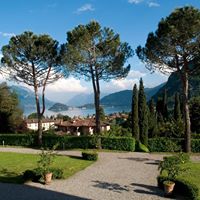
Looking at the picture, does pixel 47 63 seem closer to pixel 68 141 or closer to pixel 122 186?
pixel 68 141

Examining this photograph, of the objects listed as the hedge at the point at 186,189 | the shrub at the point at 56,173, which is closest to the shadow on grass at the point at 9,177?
the shrub at the point at 56,173

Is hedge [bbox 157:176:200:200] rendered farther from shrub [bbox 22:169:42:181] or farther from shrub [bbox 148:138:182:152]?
shrub [bbox 148:138:182:152]

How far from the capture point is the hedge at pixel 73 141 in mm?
29844

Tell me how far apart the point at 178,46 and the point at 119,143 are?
9.19 meters

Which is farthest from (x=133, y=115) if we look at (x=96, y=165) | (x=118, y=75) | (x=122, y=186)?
(x=122, y=186)

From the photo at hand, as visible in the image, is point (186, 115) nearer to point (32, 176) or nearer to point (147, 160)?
point (147, 160)

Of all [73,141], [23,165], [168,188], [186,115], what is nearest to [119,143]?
[73,141]

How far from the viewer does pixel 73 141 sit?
31.6 metres

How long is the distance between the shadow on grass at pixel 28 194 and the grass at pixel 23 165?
1339 millimetres

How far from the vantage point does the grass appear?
18.1 m

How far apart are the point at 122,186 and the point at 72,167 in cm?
569

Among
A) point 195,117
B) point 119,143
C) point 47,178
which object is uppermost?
point 195,117

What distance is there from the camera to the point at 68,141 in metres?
31.8

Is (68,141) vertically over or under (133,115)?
under
